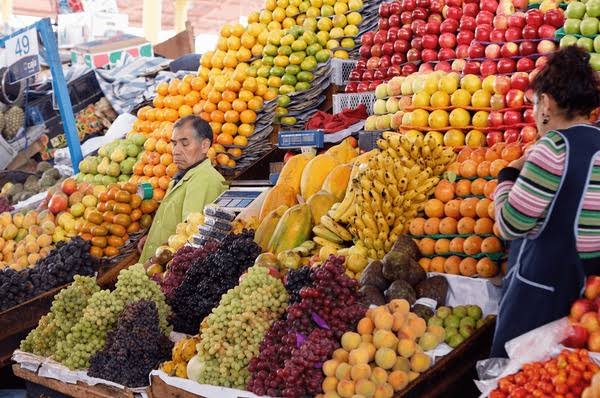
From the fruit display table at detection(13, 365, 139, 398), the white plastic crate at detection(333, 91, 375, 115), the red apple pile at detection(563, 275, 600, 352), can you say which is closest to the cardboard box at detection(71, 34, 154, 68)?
the white plastic crate at detection(333, 91, 375, 115)

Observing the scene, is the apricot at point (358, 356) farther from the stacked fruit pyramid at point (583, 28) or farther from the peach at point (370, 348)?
the stacked fruit pyramid at point (583, 28)

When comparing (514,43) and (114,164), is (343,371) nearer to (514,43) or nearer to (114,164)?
(514,43)

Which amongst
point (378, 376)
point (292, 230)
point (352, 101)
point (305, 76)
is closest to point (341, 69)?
point (305, 76)

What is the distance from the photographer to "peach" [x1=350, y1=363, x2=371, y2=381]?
2.78 meters

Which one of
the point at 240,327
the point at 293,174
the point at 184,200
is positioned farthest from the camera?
the point at 184,200

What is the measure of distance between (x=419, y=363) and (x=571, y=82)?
1.15 meters

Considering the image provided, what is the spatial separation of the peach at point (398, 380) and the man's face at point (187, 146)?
273 cm

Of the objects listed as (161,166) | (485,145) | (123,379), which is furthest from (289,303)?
(161,166)

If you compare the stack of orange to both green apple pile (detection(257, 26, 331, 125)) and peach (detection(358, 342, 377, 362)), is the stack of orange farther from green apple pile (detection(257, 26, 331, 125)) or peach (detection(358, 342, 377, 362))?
green apple pile (detection(257, 26, 331, 125))

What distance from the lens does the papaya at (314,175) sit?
4.48 m

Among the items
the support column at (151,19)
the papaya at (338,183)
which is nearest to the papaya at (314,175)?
the papaya at (338,183)

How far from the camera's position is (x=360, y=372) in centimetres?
277

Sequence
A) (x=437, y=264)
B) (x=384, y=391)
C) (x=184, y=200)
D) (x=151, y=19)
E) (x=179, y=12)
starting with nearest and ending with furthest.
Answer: (x=384, y=391) < (x=437, y=264) < (x=184, y=200) < (x=151, y=19) < (x=179, y=12)

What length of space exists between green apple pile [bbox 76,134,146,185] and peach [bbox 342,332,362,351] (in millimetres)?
3994
